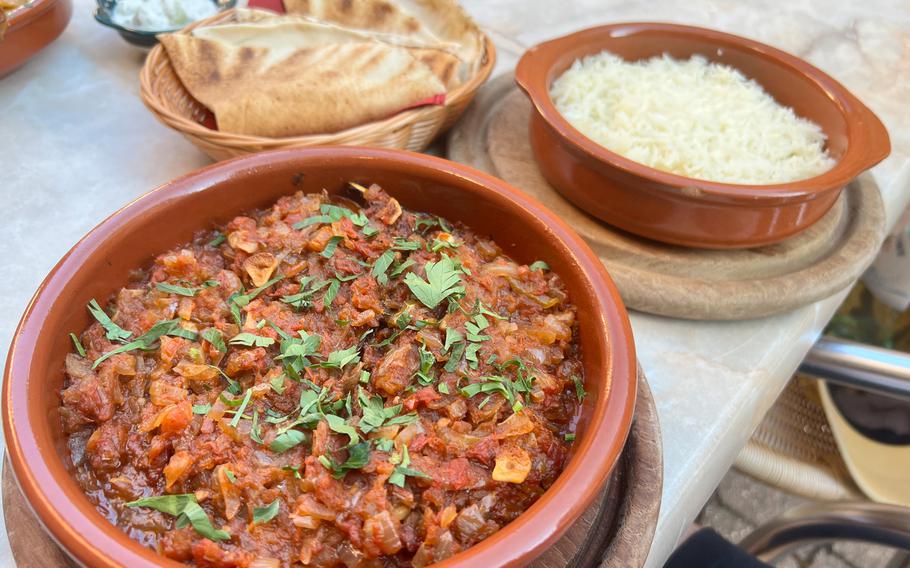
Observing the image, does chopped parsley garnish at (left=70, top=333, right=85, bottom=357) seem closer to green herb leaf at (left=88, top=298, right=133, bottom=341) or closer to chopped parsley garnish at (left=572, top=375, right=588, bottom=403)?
green herb leaf at (left=88, top=298, right=133, bottom=341)

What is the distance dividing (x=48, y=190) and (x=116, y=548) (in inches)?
62.1

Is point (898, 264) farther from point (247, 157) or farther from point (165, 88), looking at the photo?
point (165, 88)

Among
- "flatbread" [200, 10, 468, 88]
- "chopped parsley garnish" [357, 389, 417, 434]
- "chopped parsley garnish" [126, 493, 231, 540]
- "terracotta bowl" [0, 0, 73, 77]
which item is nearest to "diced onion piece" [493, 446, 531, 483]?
"chopped parsley garnish" [357, 389, 417, 434]

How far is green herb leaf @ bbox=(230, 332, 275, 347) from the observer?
4.33 feet

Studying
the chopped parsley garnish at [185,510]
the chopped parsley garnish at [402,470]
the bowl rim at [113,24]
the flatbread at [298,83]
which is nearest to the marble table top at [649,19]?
the bowl rim at [113,24]

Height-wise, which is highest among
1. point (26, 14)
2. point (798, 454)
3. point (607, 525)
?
point (26, 14)

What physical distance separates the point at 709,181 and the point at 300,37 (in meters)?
1.38

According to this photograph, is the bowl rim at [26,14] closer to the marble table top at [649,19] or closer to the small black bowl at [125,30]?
the small black bowl at [125,30]

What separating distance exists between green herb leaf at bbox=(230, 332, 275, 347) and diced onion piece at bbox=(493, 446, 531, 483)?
1.60 ft

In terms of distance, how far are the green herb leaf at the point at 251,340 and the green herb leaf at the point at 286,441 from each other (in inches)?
8.1

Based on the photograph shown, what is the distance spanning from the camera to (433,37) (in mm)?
2406

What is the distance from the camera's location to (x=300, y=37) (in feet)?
7.48

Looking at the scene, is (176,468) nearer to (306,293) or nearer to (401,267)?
(306,293)

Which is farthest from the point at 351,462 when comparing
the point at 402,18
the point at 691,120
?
the point at 402,18
